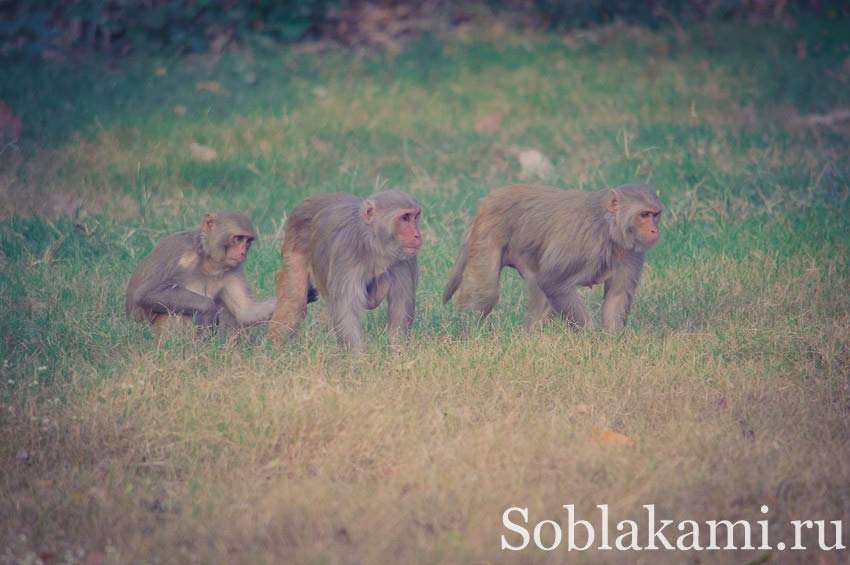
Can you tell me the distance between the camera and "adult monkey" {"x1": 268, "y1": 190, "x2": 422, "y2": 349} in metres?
5.98

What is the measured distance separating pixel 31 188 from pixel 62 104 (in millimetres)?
2552

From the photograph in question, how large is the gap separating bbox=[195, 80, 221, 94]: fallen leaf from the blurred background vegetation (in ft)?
5.04

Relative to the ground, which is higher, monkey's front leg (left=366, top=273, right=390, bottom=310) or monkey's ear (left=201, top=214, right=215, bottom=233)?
monkey's ear (left=201, top=214, right=215, bottom=233)

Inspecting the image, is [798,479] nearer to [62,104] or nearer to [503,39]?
[62,104]

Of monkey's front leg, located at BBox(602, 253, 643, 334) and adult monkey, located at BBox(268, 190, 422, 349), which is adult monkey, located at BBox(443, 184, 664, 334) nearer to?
monkey's front leg, located at BBox(602, 253, 643, 334)

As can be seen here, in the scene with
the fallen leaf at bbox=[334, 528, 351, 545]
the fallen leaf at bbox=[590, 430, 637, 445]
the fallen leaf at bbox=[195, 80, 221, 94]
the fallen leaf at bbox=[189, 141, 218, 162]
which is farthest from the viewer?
the fallen leaf at bbox=[195, 80, 221, 94]

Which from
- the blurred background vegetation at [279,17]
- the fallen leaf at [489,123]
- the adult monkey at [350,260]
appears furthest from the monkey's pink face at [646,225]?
the blurred background vegetation at [279,17]

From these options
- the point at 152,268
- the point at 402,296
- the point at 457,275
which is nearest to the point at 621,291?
the point at 457,275

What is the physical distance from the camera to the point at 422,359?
5.89 metres

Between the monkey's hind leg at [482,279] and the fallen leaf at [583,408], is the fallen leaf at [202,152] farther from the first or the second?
the fallen leaf at [583,408]

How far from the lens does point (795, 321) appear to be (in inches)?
262

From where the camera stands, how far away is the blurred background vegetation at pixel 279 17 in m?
13.7

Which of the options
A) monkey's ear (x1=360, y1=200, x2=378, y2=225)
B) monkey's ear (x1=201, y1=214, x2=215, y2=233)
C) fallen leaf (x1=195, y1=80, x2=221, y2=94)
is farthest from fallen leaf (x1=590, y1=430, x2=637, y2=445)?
fallen leaf (x1=195, y1=80, x2=221, y2=94)

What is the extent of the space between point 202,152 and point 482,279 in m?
4.81
